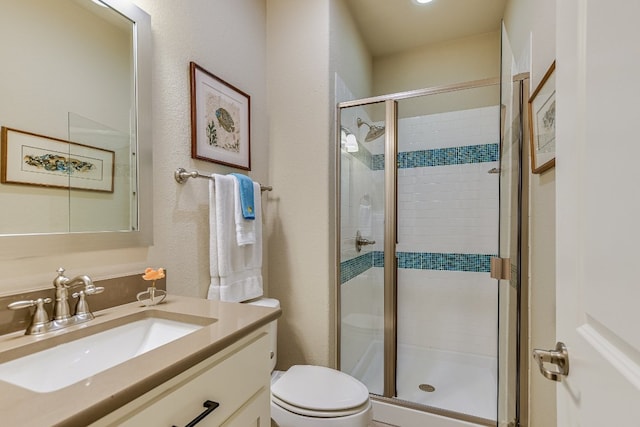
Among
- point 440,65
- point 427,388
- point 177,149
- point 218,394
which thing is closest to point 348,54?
point 440,65

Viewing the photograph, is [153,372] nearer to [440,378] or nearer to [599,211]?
[599,211]

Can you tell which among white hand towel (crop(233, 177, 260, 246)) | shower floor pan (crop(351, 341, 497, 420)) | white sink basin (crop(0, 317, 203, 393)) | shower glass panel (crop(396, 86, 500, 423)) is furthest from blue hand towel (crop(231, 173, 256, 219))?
shower floor pan (crop(351, 341, 497, 420))

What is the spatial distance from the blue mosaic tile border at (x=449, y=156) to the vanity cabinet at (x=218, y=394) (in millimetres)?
1756

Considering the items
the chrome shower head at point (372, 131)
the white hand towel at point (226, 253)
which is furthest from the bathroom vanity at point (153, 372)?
the chrome shower head at point (372, 131)

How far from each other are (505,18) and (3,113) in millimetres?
2689

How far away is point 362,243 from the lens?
2.14m

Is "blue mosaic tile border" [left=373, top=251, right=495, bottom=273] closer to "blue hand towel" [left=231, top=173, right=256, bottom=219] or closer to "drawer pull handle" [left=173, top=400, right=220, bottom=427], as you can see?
"blue hand towel" [left=231, top=173, right=256, bottom=219]

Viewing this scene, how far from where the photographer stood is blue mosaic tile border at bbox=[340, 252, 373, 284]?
76.0 inches

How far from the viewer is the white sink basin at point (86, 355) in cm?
65

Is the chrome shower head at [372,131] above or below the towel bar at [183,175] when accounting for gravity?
above

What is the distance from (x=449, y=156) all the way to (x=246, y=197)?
1745mm

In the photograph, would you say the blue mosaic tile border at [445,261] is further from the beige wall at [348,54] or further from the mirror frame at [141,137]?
the mirror frame at [141,137]

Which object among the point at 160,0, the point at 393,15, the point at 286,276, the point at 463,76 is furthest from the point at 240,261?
the point at 463,76

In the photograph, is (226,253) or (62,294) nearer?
(62,294)
